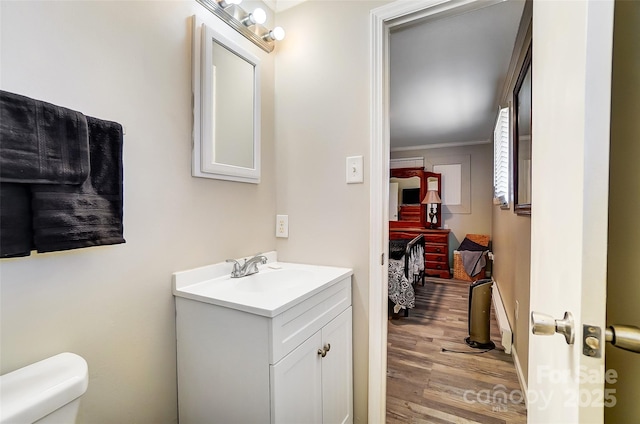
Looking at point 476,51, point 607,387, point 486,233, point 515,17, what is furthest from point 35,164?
point 486,233

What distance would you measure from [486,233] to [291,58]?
4552 mm

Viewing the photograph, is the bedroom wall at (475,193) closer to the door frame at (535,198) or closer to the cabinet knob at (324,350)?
the door frame at (535,198)

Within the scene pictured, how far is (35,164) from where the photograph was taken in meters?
0.72

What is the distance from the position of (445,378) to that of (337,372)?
113cm

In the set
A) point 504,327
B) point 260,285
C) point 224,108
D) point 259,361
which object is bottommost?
point 504,327

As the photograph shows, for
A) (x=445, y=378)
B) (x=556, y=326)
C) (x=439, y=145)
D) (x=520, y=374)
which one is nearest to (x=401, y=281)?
(x=445, y=378)

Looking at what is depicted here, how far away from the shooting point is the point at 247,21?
1418 mm

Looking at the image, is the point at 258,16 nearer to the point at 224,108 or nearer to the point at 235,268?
the point at 224,108

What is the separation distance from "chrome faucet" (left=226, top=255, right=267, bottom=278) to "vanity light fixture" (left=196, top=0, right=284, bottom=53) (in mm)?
1117

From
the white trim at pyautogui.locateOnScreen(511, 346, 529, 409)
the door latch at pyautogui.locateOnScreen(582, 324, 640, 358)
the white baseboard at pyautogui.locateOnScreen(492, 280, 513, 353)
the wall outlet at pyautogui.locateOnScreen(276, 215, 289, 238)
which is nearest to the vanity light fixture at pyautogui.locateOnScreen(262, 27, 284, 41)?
the wall outlet at pyautogui.locateOnScreen(276, 215, 289, 238)

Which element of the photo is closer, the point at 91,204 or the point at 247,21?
the point at 91,204

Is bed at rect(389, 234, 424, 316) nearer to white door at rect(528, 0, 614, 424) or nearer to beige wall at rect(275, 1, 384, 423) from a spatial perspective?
beige wall at rect(275, 1, 384, 423)

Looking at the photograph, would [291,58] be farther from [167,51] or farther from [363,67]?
[167,51]

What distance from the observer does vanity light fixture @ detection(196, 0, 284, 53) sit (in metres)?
1.30
